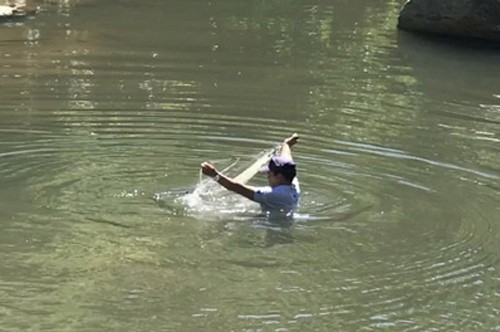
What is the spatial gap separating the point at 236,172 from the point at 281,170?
178 cm

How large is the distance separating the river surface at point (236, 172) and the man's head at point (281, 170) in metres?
0.38

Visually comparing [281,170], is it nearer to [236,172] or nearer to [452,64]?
[236,172]

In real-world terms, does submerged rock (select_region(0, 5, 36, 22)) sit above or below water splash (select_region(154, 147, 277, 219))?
above

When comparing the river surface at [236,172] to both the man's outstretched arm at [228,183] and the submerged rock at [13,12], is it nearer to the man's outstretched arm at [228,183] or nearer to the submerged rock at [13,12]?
the man's outstretched arm at [228,183]

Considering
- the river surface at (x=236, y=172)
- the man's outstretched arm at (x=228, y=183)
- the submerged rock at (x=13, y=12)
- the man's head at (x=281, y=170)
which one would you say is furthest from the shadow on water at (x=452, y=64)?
the submerged rock at (x=13, y=12)

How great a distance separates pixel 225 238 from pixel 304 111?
555 cm

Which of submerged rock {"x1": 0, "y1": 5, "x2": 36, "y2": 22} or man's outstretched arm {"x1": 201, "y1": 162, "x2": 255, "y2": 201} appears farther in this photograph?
submerged rock {"x1": 0, "y1": 5, "x2": 36, "y2": 22}

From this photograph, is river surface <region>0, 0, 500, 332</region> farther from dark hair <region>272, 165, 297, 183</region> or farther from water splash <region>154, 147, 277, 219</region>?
dark hair <region>272, 165, 297, 183</region>

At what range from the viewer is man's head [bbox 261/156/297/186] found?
10102 millimetres

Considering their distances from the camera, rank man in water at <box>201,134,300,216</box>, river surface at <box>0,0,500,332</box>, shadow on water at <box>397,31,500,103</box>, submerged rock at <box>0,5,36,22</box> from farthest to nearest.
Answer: submerged rock at <box>0,5,36,22</box> → shadow on water at <box>397,31,500,103</box> → man in water at <box>201,134,300,216</box> → river surface at <box>0,0,500,332</box>

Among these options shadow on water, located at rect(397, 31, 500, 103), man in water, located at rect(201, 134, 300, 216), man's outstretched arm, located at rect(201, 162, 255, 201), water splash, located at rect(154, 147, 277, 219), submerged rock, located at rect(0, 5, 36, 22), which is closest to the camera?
man's outstretched arm, located at rect(201, 162, 255, 201)

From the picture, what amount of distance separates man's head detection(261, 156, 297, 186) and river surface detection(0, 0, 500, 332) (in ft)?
1.24

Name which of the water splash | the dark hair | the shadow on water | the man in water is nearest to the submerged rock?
the shadow on water

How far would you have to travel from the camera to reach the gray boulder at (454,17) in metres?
20.4
